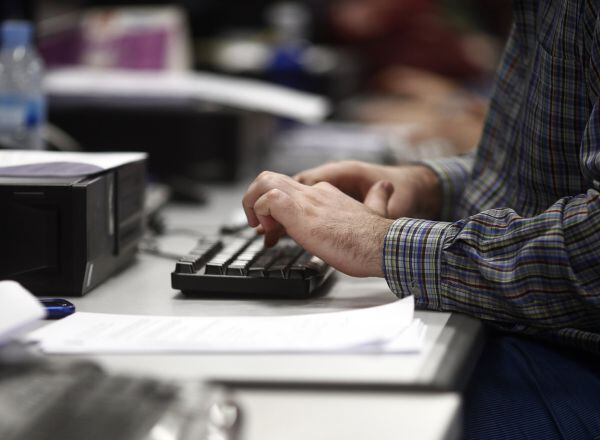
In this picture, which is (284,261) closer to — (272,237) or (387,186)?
(272,237)

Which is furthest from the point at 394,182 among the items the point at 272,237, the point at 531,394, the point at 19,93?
Answer: the point at 19,93

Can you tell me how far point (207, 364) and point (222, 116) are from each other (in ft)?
3.76

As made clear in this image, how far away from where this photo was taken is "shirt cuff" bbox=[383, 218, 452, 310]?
789mm

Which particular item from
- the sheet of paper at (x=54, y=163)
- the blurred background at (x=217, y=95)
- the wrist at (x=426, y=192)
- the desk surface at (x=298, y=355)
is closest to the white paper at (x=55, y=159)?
the sheet of paper at (x=54, y=163)

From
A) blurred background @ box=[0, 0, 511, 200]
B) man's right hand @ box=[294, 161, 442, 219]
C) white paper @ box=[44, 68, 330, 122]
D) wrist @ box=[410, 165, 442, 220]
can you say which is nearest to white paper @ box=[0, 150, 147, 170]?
man's right hand @ box=[294, 161, 442, 219]

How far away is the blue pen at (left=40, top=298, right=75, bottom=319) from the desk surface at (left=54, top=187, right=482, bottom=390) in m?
0.03

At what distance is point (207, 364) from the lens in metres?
0.62

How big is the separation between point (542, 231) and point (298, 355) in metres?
0.28

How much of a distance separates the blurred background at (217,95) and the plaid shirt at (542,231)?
2.46ft

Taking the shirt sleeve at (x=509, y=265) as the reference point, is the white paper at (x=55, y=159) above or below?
above

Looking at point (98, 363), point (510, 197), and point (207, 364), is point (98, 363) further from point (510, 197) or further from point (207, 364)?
point (510, 197)

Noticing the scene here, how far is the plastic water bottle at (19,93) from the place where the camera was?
131cm

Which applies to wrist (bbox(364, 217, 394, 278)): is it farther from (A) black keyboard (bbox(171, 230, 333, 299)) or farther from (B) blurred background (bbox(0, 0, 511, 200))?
(B) blurred background (bbox(0, 0, 511, 200))

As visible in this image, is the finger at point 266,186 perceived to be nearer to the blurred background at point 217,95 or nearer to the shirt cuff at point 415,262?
the shirt cuff at point 415,262
